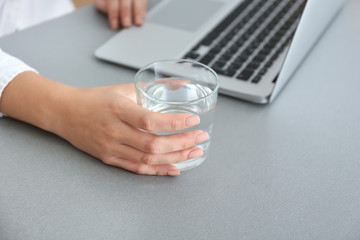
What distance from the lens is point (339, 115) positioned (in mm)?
604

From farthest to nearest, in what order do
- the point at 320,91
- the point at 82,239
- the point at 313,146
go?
the point at 320,91 → the point at 313,146 → the point at 82,239

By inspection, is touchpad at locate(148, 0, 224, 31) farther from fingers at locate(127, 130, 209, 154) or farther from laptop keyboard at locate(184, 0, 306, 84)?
fingers at locate(127, 130, 209, 154)

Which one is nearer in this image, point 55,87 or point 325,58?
point 55,87

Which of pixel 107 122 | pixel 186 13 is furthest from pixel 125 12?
pixel 107 122

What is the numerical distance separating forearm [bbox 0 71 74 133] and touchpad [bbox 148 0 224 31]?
316mm

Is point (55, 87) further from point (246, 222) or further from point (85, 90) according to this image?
point (246, 222)

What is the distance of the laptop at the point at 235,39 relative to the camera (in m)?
0.62

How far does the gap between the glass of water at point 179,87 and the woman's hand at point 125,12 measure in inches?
12.1

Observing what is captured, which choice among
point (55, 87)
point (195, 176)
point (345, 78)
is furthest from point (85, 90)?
point (345, 78)

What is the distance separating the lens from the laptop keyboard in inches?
26.4

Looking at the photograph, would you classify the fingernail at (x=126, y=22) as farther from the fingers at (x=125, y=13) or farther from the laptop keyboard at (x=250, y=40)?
the laptop keyboard at (x=250, y=40)

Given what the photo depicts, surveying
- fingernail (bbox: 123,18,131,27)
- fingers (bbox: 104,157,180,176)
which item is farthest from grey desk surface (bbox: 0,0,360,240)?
fingernail (bbox: 123,18,131,27)

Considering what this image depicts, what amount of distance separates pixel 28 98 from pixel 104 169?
19 cm

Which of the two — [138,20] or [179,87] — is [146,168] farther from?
[138,20]
